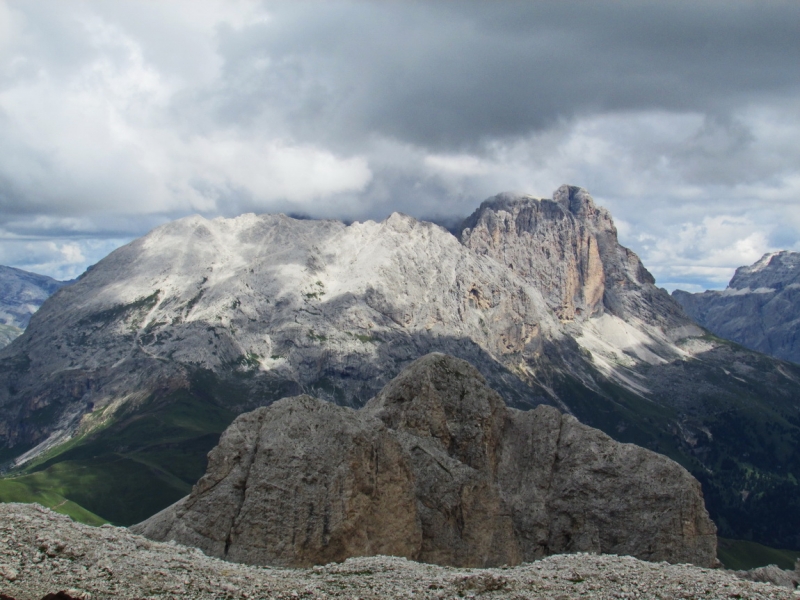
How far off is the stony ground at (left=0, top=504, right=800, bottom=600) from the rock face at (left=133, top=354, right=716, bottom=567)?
960 centimetres

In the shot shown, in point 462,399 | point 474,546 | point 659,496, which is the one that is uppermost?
point 462,399

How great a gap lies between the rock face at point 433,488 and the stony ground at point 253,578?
9.60 meters

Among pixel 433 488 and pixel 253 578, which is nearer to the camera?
pixel 253 578

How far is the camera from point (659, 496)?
70750 mm

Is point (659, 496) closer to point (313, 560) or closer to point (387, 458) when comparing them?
point (387, 458)

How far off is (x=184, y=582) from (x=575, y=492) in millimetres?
43014

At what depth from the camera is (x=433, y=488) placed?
68.7 metres

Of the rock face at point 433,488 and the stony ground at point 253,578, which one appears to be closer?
the stony ground at point 253,578

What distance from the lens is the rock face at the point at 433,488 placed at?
5903cm

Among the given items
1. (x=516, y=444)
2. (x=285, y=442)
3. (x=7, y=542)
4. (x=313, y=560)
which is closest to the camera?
(x=7, y=542)

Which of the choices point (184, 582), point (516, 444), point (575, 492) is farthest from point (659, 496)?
point (184, 582)

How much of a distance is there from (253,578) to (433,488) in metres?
26.3

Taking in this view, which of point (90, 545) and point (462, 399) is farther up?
point (462, 399)

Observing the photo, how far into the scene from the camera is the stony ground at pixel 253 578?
39.7m
